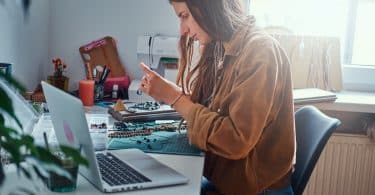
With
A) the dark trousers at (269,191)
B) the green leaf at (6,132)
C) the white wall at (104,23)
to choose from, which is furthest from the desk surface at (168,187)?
the white wall at (104,23)

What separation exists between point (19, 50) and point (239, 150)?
1.15 meters

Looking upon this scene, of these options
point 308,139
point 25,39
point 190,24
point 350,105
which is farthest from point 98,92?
point 350,105

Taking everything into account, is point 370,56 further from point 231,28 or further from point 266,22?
point 231,28

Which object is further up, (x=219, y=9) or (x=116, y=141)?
(x=219, y=9)

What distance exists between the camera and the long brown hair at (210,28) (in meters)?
1.56

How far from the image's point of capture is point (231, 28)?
5.26 feet

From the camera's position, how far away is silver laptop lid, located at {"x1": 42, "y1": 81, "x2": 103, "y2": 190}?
1152 millimetres

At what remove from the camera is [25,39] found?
2283mm

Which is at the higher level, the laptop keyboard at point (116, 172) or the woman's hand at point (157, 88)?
the woman's hand at point (157, 88)

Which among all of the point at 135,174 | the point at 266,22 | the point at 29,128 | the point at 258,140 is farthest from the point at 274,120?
the point at 266,22

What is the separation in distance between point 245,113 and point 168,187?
30cm

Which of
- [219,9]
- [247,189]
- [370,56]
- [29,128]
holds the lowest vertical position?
[247,189]

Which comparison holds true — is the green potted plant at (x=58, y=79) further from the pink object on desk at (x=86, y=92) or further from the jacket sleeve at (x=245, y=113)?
the jacket sleeve at (x=245, y=113)

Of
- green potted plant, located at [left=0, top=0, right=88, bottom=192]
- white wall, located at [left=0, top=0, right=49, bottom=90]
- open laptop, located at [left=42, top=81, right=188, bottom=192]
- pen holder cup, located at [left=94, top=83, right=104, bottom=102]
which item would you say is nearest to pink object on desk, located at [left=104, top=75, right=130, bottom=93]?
pen holder cup, located at [left=94, top=83, right=104, bottom=102]
